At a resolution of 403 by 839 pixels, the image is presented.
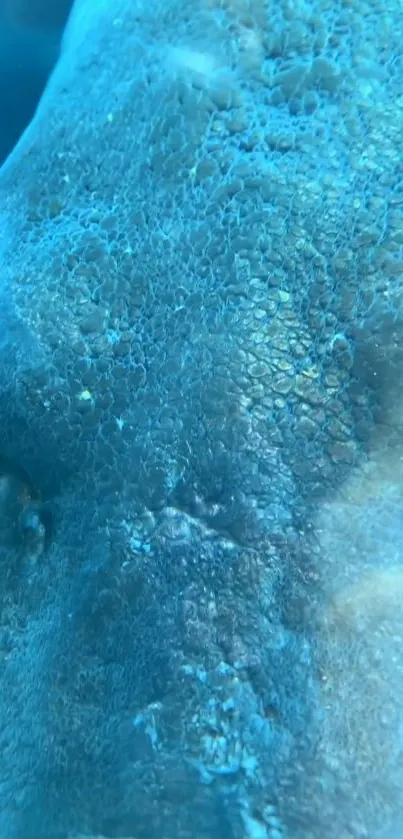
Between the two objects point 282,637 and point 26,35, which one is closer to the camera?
point 282,637

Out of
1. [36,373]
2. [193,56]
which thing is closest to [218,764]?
[36,373]

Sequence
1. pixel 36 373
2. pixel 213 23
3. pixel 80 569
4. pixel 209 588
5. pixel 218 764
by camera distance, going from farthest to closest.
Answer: pixel 213 23 → pixel 36 373 → pixel 80 569 → pixel 209 588 → pixel 218 764

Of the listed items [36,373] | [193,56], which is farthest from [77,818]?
[193,56]

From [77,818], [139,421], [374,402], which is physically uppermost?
[374,402]

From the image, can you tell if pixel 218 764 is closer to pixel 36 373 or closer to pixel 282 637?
pixel 282 637

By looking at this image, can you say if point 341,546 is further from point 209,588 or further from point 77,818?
point 77,818

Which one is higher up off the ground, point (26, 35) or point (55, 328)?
point (26, 35)

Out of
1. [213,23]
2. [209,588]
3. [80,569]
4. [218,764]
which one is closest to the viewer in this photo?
[218,764]
